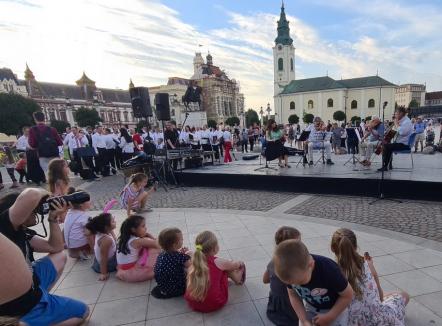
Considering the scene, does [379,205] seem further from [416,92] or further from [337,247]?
[416,92]

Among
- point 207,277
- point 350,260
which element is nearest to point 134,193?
point 207,277

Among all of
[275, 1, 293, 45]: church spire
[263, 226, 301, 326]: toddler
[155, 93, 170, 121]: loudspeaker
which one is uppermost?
[275, 1, 293, 45]: church spire

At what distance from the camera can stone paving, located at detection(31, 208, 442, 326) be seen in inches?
107

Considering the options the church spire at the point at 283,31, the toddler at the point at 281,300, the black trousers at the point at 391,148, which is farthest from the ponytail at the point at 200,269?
the church spire at the point at 283,31

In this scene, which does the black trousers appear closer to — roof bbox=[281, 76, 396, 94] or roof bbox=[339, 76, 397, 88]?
roof bbox=[339, 76, 397, 88]

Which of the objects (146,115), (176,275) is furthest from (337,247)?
(146,115)

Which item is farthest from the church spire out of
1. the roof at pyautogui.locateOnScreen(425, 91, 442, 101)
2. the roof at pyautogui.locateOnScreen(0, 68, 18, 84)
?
the roof at pyautogui.locateOnScreen(425, 91, 442, 101)

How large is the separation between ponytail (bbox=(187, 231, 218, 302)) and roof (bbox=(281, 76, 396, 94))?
77.7 meters

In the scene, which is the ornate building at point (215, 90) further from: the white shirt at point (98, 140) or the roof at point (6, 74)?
the white shirt at point (98, 140)

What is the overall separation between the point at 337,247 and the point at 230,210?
4279 mm

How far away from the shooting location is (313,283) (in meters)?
1.80

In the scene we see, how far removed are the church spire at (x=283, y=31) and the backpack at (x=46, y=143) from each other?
263 ft

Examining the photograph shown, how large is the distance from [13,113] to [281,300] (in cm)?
5166

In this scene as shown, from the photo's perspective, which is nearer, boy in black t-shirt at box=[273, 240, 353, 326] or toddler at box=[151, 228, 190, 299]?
boy in black t-shirt at box=[273, 240, 353, 326]
